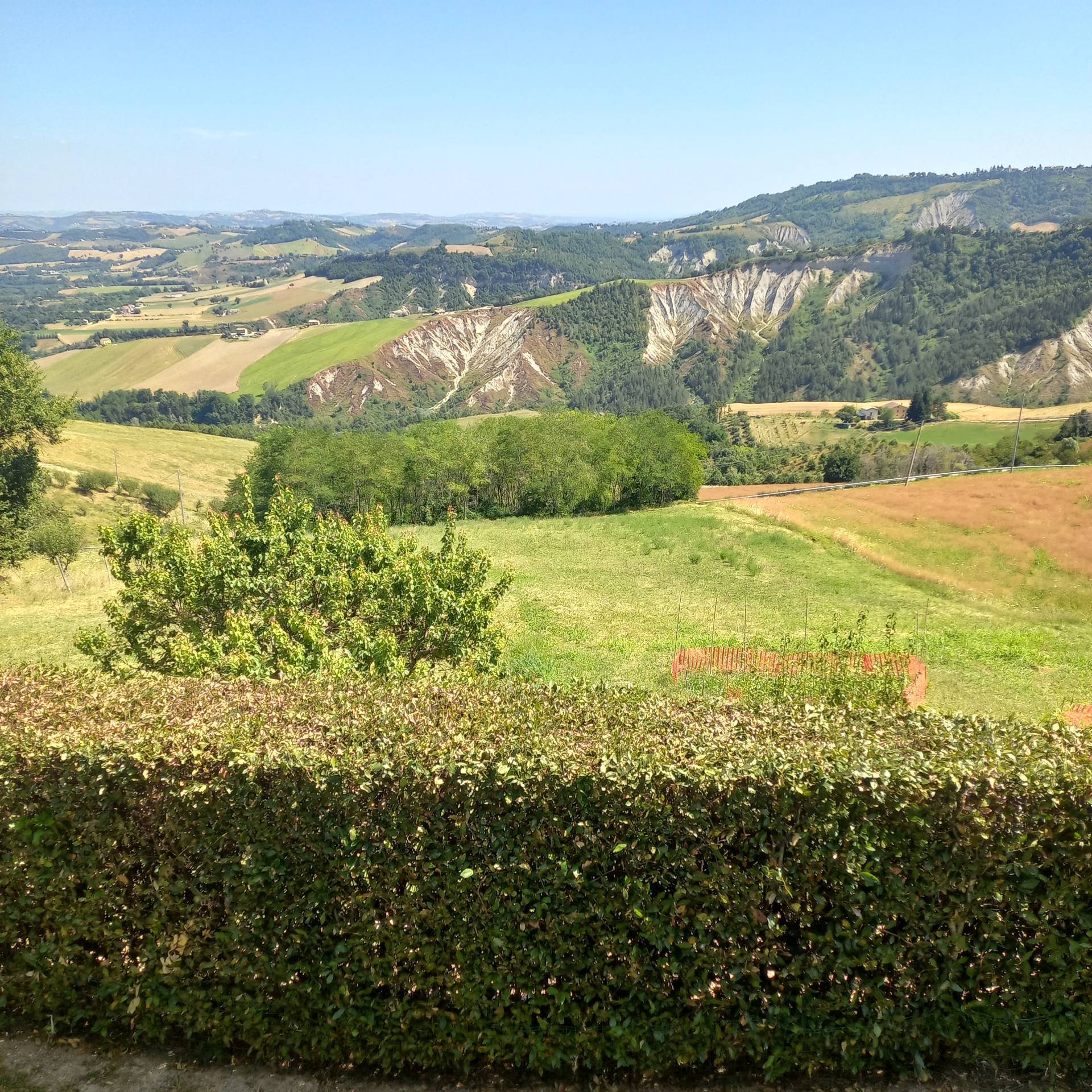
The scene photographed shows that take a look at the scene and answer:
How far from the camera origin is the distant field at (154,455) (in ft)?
261

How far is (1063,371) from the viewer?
544 ft

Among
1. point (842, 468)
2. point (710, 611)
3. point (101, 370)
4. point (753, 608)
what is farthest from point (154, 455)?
point (101, 370)

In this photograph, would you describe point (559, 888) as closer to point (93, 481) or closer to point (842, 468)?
point (93, 481)

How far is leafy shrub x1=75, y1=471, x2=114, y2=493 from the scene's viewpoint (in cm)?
6869

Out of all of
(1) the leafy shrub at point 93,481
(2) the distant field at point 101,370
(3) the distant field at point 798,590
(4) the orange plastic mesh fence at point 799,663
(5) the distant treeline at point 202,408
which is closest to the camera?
(4) the orange plastic mesh fence at point 799,663

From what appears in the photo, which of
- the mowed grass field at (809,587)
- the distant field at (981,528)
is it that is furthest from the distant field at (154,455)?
the distant field at (981,528)

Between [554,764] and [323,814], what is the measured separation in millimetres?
2285

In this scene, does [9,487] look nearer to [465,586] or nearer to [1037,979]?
[465,586]

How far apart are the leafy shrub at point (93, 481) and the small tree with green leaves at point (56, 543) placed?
3652cm

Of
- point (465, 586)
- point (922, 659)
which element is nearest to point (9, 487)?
point (465, 586)

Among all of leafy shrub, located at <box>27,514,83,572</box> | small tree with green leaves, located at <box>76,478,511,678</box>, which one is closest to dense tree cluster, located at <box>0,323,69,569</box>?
leafy shrub, located at <box>27,514,83,572</box>

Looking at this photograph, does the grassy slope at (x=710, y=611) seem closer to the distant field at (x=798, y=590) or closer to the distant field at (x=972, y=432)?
the distant field at (x=798, y=590)

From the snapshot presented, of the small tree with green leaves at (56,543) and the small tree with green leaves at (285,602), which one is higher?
the small tree with green leaves at (285,602)

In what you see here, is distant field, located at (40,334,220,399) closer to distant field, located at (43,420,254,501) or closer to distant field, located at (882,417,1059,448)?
distant field, located at (43,420,254,501)
